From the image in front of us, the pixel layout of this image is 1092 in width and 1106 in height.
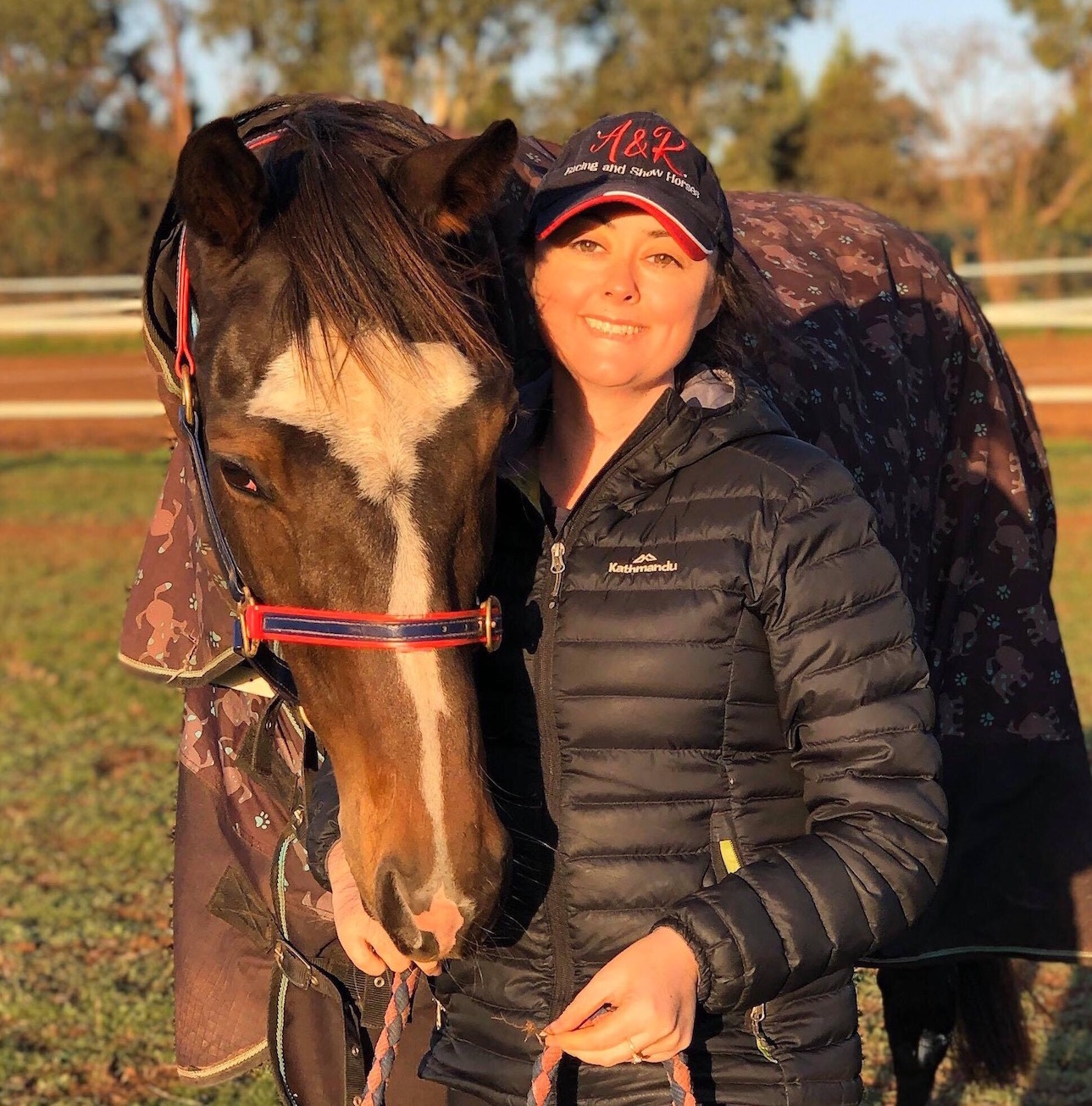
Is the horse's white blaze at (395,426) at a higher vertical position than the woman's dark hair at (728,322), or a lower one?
lower

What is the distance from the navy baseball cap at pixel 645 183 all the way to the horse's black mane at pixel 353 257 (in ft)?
0.48

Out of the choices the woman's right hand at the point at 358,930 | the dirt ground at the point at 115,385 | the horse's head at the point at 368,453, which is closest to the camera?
the horse's head at the point at 368,453

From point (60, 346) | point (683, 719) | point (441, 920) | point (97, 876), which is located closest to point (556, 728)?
point (683, 719)

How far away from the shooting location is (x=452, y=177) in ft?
5.57

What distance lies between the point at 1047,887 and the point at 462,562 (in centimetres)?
152

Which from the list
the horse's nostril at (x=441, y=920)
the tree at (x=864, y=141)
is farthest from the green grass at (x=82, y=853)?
the tree at (x=864, y=141)

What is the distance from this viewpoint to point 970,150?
2500cm

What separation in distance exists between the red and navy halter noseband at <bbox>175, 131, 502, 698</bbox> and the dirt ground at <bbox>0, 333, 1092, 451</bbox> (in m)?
8.83

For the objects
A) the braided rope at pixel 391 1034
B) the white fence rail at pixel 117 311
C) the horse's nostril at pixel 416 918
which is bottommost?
the braided rope at pixel 391 1034

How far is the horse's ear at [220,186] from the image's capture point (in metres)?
1.57

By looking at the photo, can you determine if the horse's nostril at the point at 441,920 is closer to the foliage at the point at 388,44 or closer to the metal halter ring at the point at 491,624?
the metal halter ring at the point at 491,624

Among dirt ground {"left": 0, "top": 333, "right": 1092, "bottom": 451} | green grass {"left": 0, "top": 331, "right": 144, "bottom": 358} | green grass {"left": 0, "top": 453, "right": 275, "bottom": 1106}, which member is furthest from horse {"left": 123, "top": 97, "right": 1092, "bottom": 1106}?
green grass {"left": 0, "top": 331, "right": 144, "bottom": 358}

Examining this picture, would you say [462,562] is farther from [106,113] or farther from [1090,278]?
[106,113]

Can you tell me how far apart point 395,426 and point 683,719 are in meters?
0.43
